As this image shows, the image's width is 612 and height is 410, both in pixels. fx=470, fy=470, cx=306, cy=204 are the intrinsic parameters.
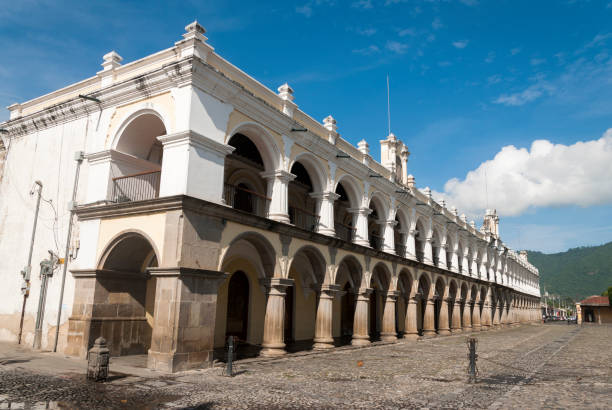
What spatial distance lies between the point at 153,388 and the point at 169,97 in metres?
7.41

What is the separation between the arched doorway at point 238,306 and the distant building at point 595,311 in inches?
2569

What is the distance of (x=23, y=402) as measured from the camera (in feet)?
23.6

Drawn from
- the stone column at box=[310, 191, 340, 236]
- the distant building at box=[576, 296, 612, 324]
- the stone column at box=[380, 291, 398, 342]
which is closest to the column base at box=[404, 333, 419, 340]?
the stone column at box=[380, 291, 398, 342]

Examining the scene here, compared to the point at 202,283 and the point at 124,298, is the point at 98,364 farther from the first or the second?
the point at 124,298

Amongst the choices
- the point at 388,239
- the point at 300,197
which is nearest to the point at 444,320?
the point at 388,239

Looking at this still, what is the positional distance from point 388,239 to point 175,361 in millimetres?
13549

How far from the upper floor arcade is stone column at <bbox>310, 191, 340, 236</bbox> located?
37mm

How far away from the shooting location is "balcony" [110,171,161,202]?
13.5 meters

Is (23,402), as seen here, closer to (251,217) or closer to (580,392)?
(251,217)

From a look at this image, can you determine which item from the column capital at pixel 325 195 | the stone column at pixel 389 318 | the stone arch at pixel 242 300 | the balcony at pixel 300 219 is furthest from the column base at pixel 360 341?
the column capital at pixel 325 195

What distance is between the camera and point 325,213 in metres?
17.5

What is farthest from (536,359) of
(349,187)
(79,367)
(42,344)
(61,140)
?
(61,140)

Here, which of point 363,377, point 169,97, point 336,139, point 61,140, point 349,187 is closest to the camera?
point 363,377

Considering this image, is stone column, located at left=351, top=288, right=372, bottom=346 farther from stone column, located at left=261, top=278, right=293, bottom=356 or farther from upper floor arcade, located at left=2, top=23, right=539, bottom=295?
stone column, located at left=261, top=278, right=293, bottom=356
